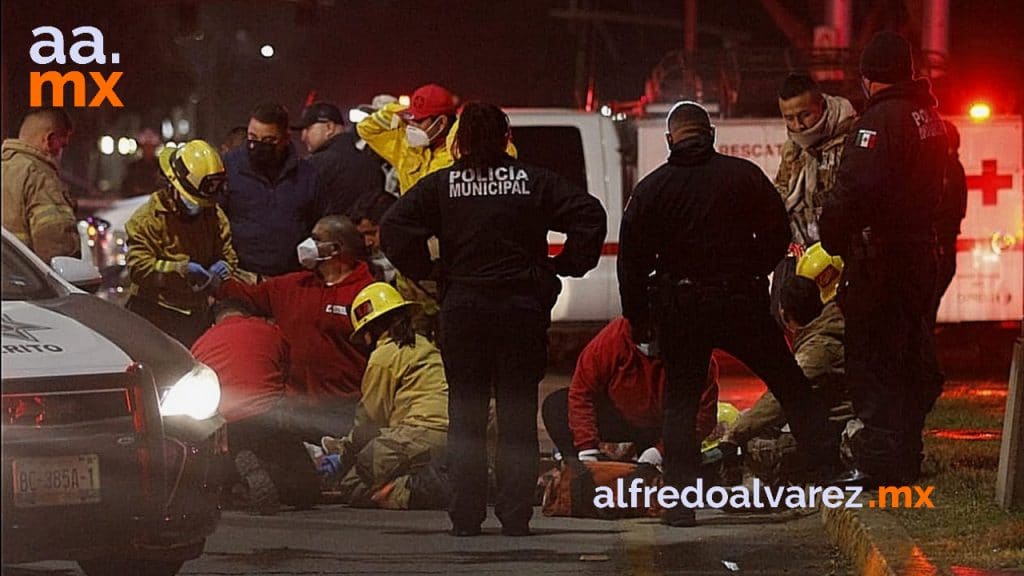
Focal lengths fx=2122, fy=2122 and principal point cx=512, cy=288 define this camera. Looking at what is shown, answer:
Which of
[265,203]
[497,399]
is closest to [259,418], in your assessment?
[497,399]

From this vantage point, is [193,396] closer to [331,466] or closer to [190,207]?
[331,466]

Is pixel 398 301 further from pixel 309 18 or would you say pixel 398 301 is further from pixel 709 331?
pixel 309 18

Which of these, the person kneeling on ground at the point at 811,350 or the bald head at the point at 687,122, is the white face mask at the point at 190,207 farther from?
the person kneeling on ground at the point at 811,350

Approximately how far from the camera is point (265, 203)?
34.4ft

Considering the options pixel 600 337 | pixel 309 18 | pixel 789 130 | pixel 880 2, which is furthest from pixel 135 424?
pixel 880 2

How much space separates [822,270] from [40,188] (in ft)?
11.3

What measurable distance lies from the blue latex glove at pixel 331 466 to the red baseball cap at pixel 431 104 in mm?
1627

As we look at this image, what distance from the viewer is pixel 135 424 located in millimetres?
6582

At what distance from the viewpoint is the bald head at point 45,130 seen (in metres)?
8.98

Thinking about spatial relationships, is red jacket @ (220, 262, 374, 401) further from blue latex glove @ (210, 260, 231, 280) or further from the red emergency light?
the red emergency light

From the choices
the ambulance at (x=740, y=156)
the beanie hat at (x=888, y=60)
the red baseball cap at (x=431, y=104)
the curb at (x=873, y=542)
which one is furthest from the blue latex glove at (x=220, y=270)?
the ambulance at (x=740, y=156)

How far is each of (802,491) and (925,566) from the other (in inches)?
76.1

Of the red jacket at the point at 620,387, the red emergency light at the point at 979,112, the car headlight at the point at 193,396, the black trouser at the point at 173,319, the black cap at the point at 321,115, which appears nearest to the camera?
the car headlight at the point at 193,396

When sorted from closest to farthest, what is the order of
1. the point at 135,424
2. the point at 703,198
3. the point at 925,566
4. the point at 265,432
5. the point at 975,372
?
1. the point at 135,424
2. the point at 925,566
3. the point at 703,198
4. the point at 265,432
5. the point at 975,372
